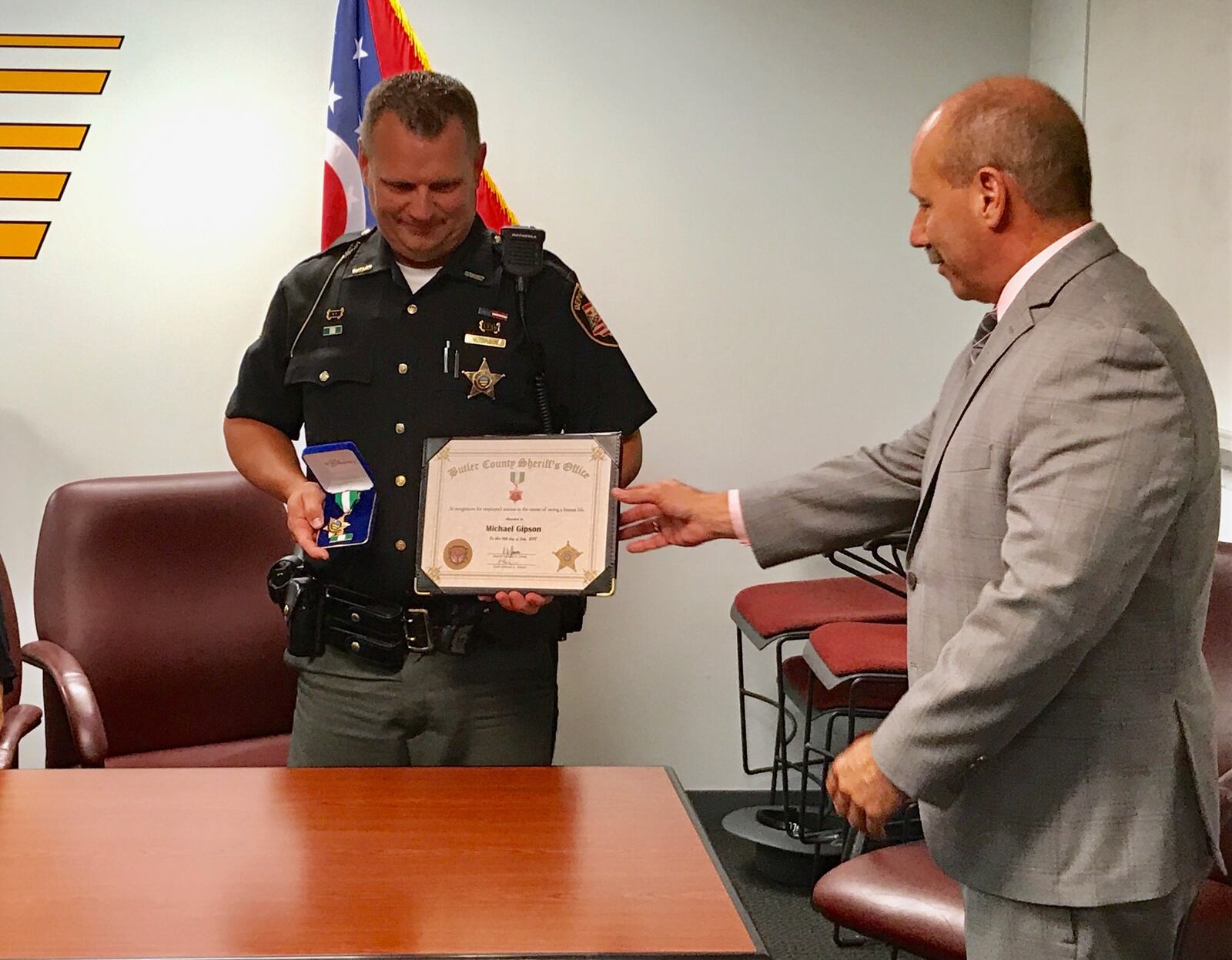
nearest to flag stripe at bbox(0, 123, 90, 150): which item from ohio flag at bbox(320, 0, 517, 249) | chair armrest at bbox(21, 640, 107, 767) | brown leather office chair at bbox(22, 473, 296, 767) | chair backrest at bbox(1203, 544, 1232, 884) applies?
ohio flag at bbox(320, 0, 517, 249)

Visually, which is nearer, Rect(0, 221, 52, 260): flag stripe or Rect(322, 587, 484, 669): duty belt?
Rect(322, 587, 484, 669): duty belt

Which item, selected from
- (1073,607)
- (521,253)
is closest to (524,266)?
(521,253)

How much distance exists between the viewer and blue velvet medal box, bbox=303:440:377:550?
2.03 meters

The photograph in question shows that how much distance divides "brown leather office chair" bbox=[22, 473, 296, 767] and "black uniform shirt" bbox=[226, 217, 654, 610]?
823 mm

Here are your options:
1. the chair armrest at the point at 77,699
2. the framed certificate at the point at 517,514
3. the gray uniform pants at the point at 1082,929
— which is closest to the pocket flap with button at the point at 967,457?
the gray uniform pants at the point at 1082,929

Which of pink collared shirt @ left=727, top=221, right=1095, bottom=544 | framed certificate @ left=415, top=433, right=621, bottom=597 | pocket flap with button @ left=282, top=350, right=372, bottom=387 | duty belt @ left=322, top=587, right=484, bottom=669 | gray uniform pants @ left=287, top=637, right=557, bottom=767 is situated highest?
pink collared shirt @ left=727, top=221, right=1095, bottom=544

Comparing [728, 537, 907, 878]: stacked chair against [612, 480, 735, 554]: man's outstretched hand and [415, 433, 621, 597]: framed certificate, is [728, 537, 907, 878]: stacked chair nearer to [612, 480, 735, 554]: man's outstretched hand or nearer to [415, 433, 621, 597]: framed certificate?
[612, 480, 735, 554]: man's outstretched hand

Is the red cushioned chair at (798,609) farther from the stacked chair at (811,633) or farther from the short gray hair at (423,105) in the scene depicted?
the short gray hair at (423,105)

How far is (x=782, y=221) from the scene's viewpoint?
3.79 m

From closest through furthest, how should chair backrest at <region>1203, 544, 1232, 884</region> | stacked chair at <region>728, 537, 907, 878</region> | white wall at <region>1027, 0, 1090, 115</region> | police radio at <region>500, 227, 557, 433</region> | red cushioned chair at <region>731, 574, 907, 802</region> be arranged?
1. police radio at <region>500, 227, 557, 433</region>
2. chair backrest at <region>1203, 544, 1232, 884</region>
3. stacked chair at <region>728, 537, 907, 878</region>
4. red cushioned chair at <region>731, 574, 907, 802</region>
5. white wall at <region>1027, 0, 1090, 115</region>

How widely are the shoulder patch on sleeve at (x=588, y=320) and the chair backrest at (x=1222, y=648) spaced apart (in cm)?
117

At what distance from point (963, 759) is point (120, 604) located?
7.06ft

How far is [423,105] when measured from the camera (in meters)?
2.13

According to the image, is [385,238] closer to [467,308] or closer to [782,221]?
[467,308]
